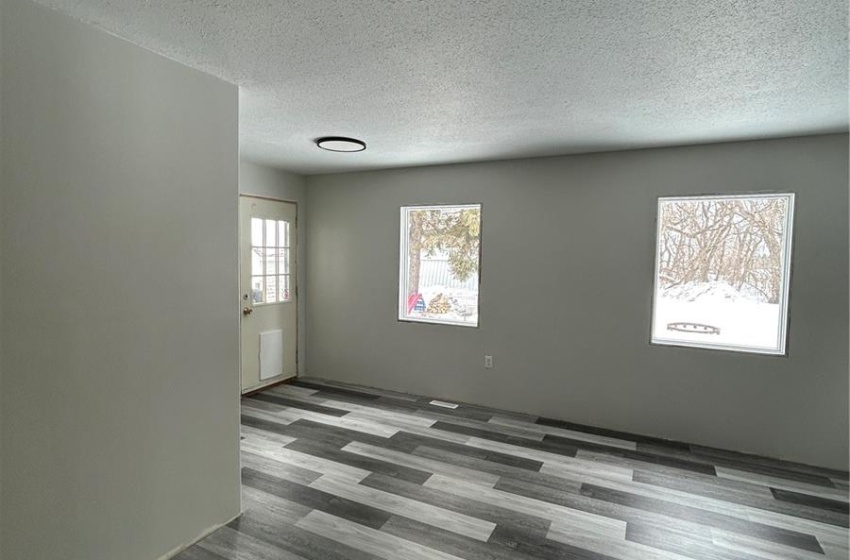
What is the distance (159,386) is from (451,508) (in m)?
1.71

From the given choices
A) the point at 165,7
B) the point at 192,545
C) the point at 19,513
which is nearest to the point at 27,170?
the point at 165,7

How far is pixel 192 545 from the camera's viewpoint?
92.4 inches

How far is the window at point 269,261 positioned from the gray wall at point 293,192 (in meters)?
0.20

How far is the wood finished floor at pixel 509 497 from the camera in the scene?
7.84 ft

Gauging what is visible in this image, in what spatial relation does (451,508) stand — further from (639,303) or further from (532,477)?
(639,303)

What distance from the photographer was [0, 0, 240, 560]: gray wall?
1689 mm

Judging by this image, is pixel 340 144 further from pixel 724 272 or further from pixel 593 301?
pixel 724 272

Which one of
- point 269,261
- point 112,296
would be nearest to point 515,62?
point 112,296

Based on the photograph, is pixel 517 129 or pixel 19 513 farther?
pixel 517 129

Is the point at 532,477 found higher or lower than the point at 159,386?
lower

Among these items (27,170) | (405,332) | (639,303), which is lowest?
(405,332)

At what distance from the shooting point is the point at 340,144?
146 inches

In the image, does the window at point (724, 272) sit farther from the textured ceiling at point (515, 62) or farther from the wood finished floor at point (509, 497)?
the wood finished floor at point (509, 497)

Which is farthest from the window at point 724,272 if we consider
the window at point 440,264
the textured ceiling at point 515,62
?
the window at point 440,264
